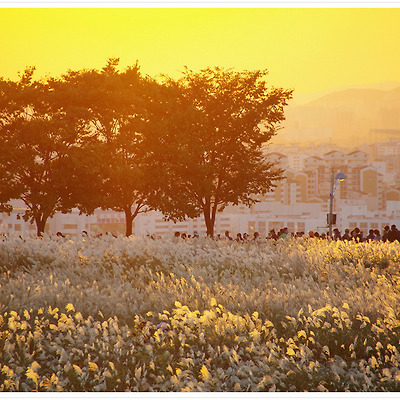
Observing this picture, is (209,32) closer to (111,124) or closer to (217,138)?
(111,124)

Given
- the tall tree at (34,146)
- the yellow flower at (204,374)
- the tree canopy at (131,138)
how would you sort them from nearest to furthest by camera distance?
the yellow flower at (204,374) → the tall tree at (34,146) → the tree canopy at (131,138)

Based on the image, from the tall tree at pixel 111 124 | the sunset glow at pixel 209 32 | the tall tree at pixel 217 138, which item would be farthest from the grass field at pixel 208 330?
the tall tree at pixel 217 138

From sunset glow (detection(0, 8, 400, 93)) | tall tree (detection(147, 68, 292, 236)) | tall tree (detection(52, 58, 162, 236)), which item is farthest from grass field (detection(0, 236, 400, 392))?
tall tree (detection(147, 68, 292, 236))

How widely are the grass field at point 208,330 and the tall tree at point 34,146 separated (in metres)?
15.5

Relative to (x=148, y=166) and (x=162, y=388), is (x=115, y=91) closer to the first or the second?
(x=148, y=166)

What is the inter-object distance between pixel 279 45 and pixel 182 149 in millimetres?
16593

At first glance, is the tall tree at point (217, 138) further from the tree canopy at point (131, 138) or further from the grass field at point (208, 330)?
the grass field at point (208, 330)

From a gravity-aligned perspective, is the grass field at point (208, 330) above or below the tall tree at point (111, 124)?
below

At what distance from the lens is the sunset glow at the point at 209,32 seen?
10.7m

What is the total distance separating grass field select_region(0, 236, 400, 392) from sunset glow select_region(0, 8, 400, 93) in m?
3.76

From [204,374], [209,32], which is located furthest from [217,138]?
[204,374]

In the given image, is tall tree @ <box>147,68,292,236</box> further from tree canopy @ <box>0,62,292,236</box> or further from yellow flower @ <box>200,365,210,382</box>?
yellow flower @ <box>200,365,210,382</box>

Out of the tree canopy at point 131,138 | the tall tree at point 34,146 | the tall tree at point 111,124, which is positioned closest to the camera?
the tall tree at point 34,146

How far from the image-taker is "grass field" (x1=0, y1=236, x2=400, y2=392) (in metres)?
6.21
